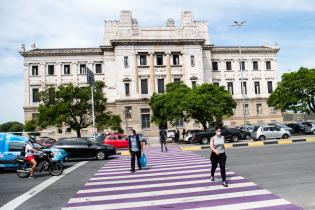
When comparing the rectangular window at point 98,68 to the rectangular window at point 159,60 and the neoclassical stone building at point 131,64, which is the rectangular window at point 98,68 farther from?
the rectangular window at point 159,60

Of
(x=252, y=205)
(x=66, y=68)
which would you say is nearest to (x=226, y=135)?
(x=252, y=205)

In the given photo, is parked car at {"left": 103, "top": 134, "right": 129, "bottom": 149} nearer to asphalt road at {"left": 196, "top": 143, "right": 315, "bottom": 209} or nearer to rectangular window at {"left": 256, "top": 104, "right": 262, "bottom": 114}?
asphalt road at {"left": 196, "top": 143, "right": 315, "bottom": 209}

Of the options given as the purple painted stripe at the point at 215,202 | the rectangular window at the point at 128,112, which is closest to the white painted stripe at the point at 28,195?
the purple painted stripe at the point at 215,202

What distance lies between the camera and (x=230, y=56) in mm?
63594

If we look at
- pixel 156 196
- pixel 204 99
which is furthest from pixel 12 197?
pixel 204 99

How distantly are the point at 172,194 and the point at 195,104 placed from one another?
28232 mm

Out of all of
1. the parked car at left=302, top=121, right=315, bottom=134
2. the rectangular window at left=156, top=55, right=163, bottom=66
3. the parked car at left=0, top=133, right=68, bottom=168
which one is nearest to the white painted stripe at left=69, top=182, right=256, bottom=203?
the parked car at left=0, top=133, right=68, bottom=168

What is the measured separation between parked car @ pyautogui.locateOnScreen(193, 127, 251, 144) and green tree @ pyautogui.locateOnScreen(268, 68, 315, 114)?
10966mm

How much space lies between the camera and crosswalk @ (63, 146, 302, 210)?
27.0ft

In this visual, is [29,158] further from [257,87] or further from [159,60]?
[257,87]

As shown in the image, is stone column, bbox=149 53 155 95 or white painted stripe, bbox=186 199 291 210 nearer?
white painted stripe, bbox=186 199 291 210

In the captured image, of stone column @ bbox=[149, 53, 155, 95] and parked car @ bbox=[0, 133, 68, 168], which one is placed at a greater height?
stone column @ bbox=[149, 53, 155, 95]

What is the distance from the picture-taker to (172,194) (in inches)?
377

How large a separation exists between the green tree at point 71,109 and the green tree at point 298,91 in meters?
21.5
